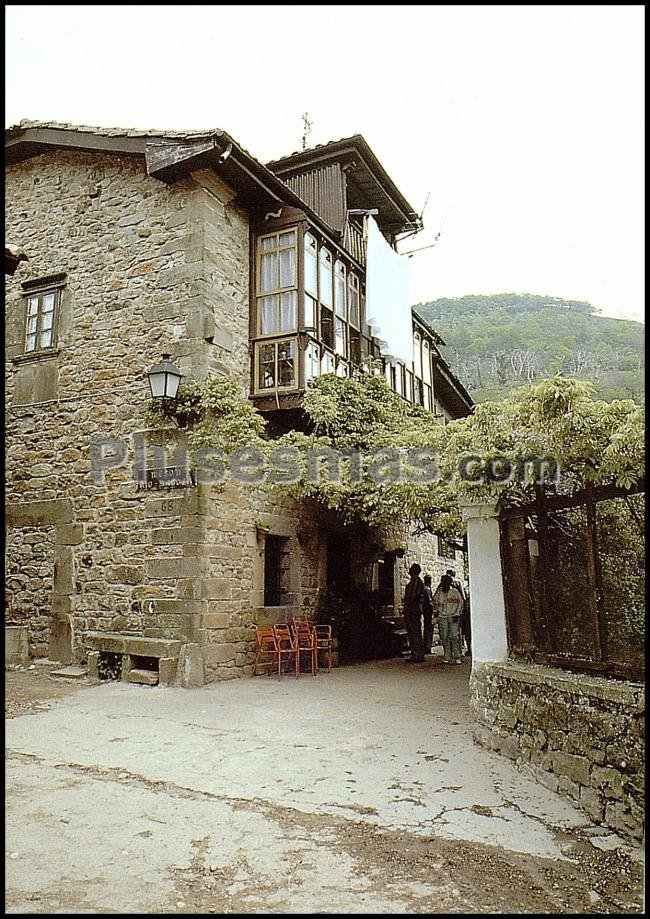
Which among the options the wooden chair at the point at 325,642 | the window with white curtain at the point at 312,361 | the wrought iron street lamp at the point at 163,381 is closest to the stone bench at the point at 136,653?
the wooden chair at the point at 325,642

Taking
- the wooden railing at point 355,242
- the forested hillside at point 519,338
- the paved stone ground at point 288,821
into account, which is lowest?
the paved stone ground at point 288,821

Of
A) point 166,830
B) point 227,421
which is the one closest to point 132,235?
point 227,421

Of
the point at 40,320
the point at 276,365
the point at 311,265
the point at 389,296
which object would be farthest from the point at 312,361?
the point at 40,320

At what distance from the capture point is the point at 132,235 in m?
10.5

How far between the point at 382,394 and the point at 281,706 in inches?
209

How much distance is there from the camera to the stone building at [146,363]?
9.42 m

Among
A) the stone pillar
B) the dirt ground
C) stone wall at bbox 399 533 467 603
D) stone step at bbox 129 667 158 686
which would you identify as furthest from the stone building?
stone wall at bbox 399 533 467 603

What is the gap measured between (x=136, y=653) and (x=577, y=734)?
5862 millimetres

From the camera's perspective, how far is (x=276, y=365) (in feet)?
34.2

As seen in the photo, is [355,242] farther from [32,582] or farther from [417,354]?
[32,582]

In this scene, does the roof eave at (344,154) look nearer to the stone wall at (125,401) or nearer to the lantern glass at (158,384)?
the stone wall at (125,401)

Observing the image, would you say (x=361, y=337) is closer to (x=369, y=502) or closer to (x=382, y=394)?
(x=382, y=394)

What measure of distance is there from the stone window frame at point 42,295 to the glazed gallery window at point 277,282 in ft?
9.70

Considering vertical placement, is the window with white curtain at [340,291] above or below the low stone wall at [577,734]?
above
